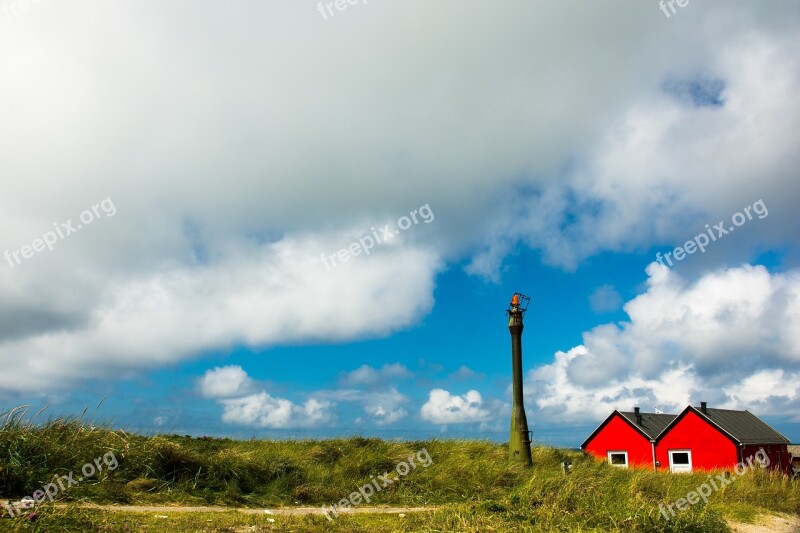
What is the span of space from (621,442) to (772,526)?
2922 cm

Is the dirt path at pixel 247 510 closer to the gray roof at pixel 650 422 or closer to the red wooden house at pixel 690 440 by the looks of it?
the red wooden house at pixel 690 440

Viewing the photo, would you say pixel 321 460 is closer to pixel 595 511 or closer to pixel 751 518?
pixel 595 511

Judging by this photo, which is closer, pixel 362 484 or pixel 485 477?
pixel 362 484

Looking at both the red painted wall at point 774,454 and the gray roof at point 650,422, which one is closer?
the red painted wall at point 774,454

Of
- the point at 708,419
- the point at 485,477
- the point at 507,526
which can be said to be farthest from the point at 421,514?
the point at 708,419

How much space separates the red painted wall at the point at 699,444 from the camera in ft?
123

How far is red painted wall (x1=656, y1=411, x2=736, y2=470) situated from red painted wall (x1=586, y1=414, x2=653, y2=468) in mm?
917

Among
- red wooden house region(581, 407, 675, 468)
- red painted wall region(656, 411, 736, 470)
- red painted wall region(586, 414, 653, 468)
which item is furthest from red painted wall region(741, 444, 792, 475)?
red painted wall region(586, 414, 653, 468)

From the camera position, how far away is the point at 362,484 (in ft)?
47.6

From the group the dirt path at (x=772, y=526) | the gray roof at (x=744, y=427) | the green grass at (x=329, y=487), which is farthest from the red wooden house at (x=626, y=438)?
the dirt path at (x=772, y=526)

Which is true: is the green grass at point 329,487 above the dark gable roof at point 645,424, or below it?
below

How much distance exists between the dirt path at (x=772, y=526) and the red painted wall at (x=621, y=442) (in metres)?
24.8

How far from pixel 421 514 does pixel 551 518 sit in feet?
7.57

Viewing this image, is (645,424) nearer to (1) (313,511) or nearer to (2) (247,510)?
(1) (313,511)
